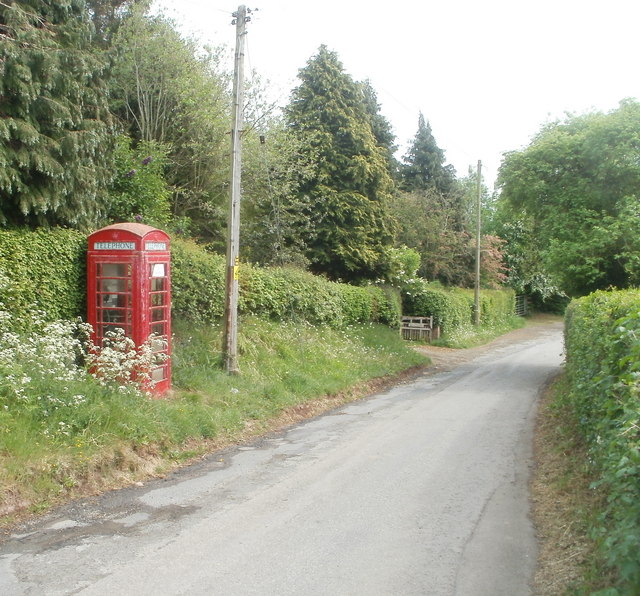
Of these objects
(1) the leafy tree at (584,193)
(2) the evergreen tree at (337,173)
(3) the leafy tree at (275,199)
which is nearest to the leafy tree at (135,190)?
(3) the leafy tree at (275,199)

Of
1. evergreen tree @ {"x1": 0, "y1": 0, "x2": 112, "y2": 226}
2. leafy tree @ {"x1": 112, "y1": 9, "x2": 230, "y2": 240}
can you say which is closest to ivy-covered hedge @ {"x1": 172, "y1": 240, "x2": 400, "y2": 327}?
evergreen tree @ {"x1": 0, "y1": 0, "x2": 112, "y2": 226}

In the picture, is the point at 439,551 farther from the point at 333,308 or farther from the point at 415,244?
the point at 415,244

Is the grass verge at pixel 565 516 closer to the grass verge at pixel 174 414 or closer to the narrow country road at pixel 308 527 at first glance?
the narrow country road at pixel 308 527

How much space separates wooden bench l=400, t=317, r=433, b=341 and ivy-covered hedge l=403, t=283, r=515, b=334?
430mm

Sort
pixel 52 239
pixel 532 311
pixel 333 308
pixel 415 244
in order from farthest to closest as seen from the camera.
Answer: pixel 532 311
pixel 415 244
pixel 333 308
pixel 52 239

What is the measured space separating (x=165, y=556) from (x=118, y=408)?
3.79 m

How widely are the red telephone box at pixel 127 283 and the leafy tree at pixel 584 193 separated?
1604cm

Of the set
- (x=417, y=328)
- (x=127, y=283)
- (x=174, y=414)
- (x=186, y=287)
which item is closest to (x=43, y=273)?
(x=127, y=283)

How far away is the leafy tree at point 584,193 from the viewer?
22.1 m

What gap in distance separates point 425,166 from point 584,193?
28173 millimetres

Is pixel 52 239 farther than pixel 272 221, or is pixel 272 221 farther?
pixel 272 221

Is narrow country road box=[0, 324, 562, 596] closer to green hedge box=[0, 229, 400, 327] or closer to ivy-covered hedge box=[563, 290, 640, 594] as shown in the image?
ivy-covered hedge box=[563, 290, 640, 594]

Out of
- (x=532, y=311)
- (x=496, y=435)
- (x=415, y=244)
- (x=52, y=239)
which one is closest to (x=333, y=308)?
(x=496, y=435)

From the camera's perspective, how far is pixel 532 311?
6122 centimetres
